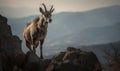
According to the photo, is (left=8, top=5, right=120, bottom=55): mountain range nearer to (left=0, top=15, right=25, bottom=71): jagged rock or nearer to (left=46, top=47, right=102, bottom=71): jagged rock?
(left=0, top=15, right=25, bottom=71): jagged rock

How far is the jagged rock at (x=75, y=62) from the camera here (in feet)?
18.3

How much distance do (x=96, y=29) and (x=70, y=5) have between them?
1.31m

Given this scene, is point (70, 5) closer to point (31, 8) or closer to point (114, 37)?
point (31, 8)

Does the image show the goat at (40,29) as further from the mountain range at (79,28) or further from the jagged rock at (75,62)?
the mountain range at (79,28)

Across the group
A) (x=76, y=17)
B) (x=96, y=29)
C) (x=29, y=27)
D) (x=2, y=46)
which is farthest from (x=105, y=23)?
(x=2, y=46)

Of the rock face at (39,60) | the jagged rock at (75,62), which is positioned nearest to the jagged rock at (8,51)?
the rock face at (39,60)

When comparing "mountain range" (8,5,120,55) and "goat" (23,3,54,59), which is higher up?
"goat" (23,3,54,59)

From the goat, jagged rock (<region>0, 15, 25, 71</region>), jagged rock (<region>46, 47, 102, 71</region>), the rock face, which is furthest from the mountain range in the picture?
jagged rock (<region>46, 47, 102, 71</region>)

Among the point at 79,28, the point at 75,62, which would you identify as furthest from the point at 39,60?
the point at 79,28

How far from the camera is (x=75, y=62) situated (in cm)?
563

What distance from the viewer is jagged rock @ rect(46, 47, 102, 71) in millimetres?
5570

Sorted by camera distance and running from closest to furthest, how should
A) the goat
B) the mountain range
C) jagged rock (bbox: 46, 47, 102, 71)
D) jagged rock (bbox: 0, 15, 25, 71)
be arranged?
jagged rock (bbox: 46, 47, 102, 71) < jagged rock (bbox: 0, 15, 25, 71) < the goat < the mountain range

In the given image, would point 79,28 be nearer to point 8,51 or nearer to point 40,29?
point 40,29

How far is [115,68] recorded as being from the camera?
21.0ft
